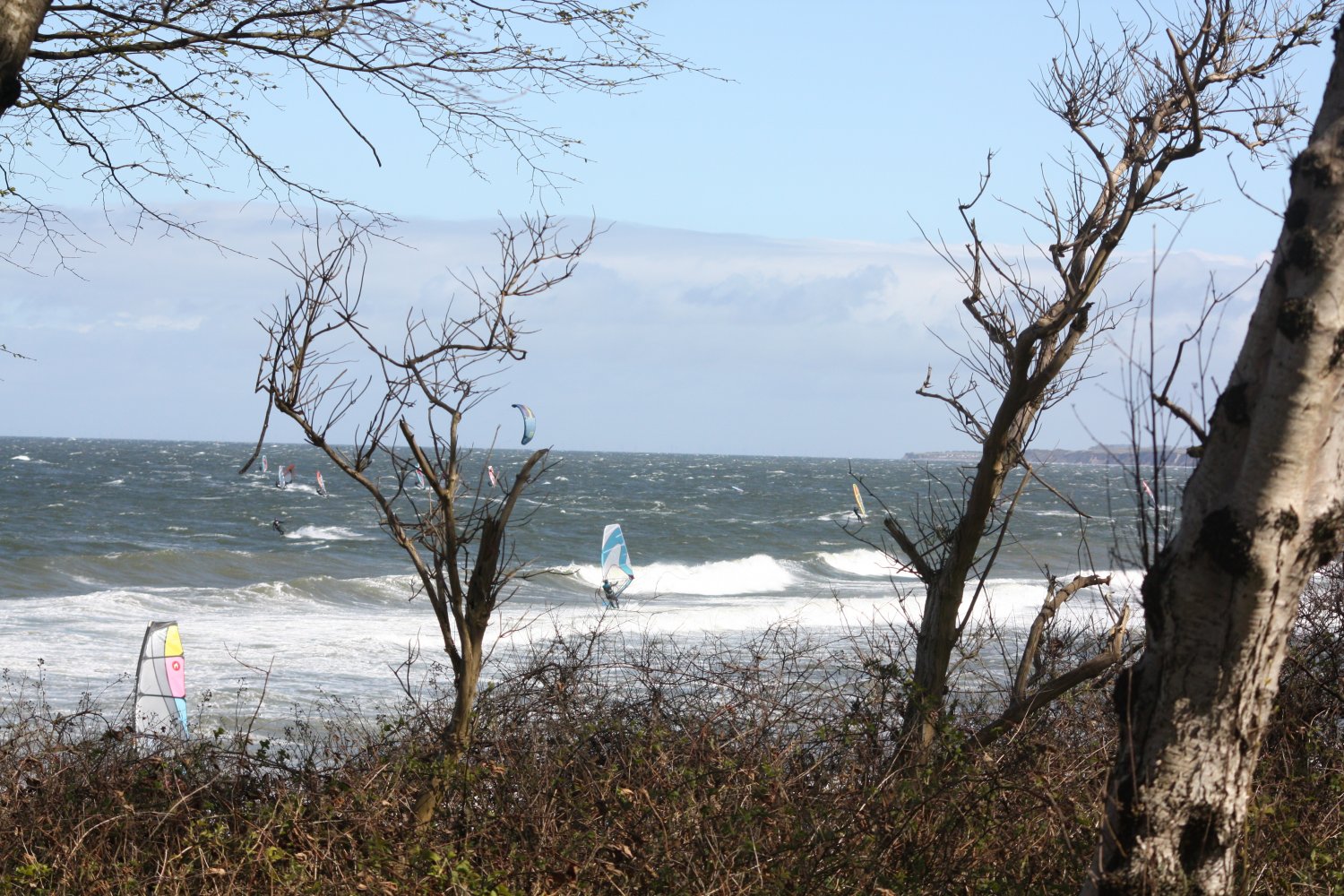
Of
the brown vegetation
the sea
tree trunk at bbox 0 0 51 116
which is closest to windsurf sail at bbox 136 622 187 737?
the sea

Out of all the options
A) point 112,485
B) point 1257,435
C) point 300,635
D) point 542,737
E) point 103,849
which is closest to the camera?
point 1257,435

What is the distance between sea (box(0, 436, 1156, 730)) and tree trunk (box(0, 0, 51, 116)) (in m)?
1.41

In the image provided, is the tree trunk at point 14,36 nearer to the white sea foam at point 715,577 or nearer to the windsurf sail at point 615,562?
the windsurf sail at point 615,562

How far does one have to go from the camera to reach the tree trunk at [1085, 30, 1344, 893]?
220 centimetres

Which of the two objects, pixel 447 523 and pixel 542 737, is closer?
pixel 447 523

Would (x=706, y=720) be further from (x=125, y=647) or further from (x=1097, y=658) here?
(x=125, y=647)

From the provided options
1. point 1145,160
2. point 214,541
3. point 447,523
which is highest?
point 1145,160

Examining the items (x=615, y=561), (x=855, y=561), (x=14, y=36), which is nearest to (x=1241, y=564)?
(x=14, y=36)

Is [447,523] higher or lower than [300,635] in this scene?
higher

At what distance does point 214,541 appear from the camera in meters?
34.2

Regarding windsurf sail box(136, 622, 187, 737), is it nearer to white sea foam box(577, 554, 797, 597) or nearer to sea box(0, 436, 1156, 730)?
sea box(0, 436, 1156, 730)

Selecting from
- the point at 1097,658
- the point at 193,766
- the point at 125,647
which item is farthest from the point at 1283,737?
the point at 125,647

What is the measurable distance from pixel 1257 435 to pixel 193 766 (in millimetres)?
4037

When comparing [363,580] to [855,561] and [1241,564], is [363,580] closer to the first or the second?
[855,561]
